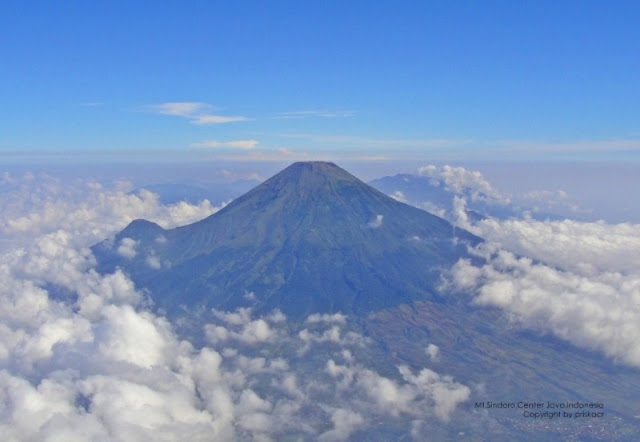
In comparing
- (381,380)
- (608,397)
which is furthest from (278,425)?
(608,397)

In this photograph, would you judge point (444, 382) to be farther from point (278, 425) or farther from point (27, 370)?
point (27, 370)

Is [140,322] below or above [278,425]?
above

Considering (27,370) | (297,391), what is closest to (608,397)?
(297,391)

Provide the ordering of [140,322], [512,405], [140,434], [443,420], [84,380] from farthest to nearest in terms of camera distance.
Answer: [512,405] → [443,420] → [140,322] → [84,380] → [140,434]

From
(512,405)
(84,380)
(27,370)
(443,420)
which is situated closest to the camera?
(84,380)

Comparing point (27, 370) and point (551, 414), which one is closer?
point (27, 370)

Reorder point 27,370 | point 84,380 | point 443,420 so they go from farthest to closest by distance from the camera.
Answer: point 443,420 → point 27,370 → point 84,380

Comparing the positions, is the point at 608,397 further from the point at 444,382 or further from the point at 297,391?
the point at 297,391

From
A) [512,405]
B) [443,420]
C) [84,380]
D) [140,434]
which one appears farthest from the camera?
[512,405]

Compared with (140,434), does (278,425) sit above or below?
below
